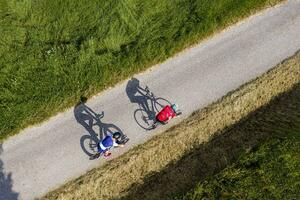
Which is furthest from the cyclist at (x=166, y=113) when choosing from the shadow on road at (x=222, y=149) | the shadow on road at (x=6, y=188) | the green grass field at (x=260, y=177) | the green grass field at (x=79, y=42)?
the shadow on road at (x=6, y=188)

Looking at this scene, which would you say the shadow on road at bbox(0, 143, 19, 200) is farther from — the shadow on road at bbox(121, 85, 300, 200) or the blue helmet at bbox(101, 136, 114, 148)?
the shadow on road at bbox(121, 85, 300, 200)

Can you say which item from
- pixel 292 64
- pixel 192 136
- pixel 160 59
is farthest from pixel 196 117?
pixel 292 64

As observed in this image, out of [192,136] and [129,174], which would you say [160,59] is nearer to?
[192,136]

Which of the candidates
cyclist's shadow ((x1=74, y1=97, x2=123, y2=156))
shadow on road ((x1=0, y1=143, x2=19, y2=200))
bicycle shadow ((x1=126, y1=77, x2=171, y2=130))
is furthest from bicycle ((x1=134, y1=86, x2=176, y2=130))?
shadow on road ((x1=0, y1=143, x2=19, y2=200))

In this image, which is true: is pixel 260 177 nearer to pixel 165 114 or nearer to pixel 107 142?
pixel 165 114

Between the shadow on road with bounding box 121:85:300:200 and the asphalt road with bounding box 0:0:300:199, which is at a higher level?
the asphalt road with bounding box 0:0:300:199
